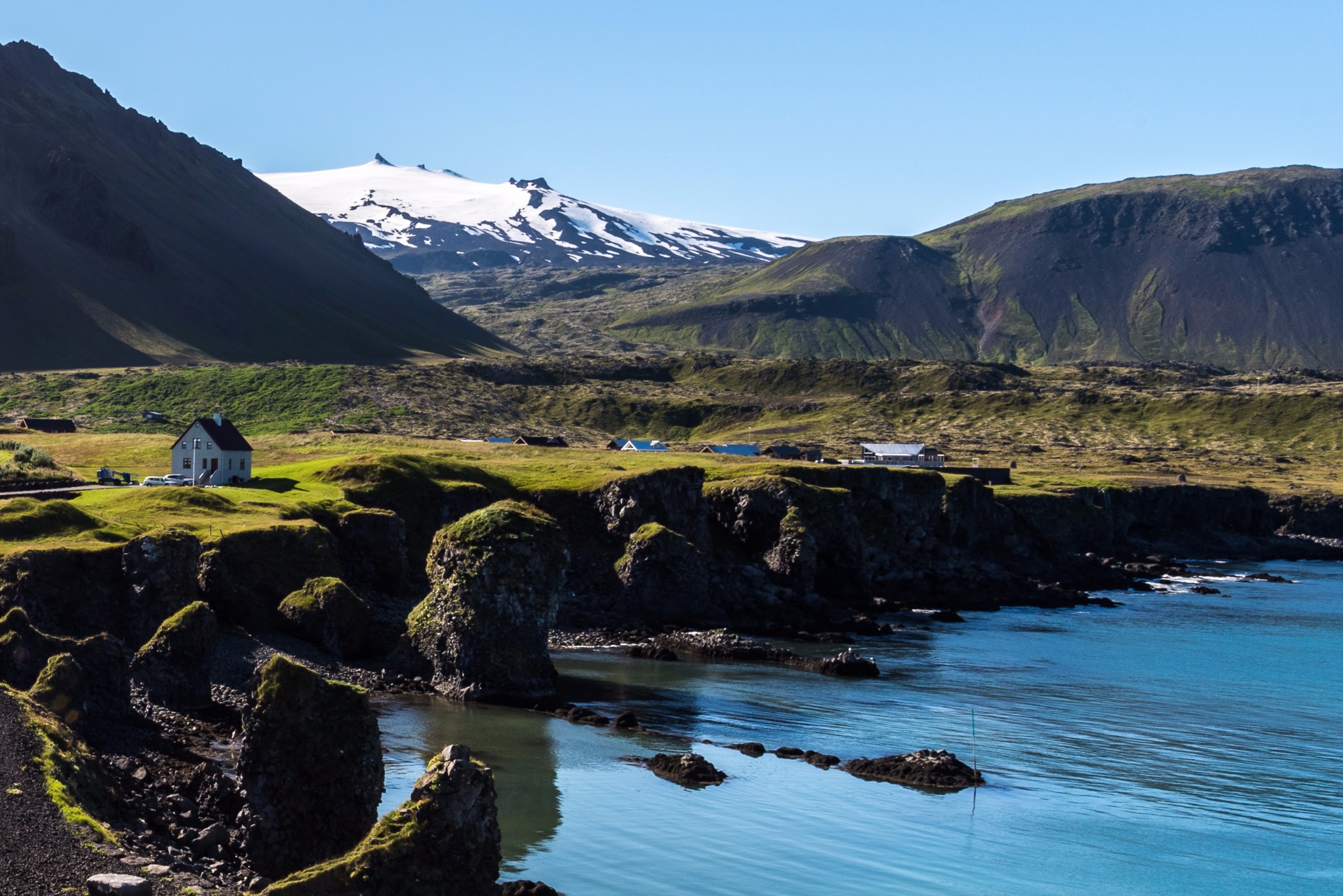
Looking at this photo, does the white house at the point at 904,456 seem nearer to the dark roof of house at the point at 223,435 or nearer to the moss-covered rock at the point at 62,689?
the dark roof of house at the point at 223,435

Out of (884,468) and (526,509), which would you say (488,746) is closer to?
(526,509)

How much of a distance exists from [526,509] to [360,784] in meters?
33.1

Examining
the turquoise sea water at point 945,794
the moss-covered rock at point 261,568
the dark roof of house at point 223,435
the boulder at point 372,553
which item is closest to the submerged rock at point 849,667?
the turquoise sea water at point 945,794

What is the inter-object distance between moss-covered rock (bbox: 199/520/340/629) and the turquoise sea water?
11129 millimetres

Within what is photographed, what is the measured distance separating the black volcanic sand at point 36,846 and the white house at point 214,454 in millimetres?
60150

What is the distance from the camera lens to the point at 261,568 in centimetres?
6575

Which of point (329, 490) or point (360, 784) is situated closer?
point (360, 784)

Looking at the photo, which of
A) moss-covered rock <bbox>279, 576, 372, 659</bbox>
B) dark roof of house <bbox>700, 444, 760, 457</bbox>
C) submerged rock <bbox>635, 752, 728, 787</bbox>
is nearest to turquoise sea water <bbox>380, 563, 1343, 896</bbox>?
submerged rock <bbox>635, 752, 728, 787</bbox>

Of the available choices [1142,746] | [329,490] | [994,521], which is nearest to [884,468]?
[994,521]

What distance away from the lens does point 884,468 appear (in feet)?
381

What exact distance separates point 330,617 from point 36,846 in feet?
115

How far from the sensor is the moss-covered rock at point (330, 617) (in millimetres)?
62000

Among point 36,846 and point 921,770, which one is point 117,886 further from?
point 921,770

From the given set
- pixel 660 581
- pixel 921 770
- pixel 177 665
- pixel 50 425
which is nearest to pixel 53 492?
pixel 177 665
